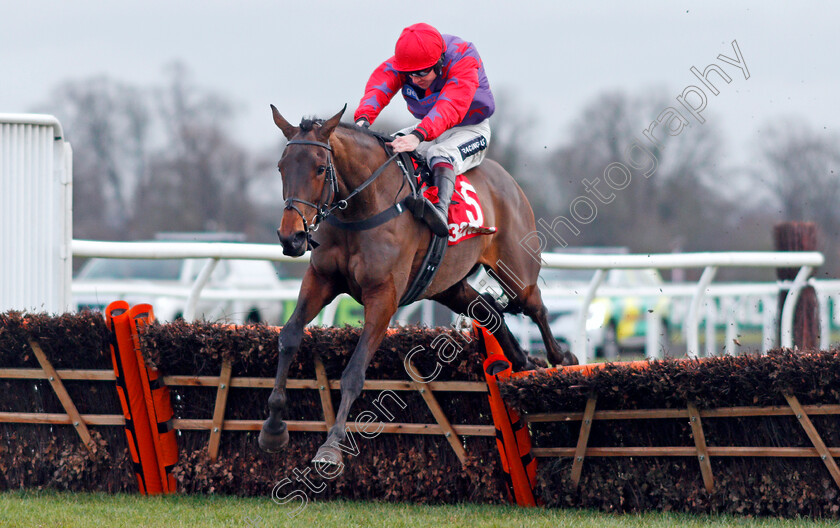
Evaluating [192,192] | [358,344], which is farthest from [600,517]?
[192,192]

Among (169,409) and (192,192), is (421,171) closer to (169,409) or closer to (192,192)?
(169,409)

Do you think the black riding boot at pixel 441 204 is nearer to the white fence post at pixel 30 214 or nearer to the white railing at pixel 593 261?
the white railing at pixel 593 261

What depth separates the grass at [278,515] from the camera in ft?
13.4

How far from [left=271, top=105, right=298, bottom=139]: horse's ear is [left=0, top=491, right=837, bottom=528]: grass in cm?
163

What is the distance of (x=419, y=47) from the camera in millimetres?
4738

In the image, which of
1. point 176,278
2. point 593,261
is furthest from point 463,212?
point 176,278

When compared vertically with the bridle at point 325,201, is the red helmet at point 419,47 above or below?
above

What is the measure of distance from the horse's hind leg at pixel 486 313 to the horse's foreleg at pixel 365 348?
0.94 metres

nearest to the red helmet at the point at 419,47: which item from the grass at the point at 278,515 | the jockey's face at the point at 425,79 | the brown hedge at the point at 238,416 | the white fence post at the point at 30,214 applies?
the jockey's face at the point at 425,79

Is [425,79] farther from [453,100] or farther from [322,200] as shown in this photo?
[322,200]

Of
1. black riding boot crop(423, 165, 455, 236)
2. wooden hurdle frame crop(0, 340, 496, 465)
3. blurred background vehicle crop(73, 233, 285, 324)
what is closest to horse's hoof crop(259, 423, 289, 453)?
wooden hurdle frame crop(0, 340, 496, 465)

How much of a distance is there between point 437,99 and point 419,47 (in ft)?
1.01

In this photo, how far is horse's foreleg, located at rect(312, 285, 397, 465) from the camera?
4184mm

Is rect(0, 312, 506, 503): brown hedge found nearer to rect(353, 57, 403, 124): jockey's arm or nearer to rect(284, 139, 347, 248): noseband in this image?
rect(284, 139, 347, 248): noseband
